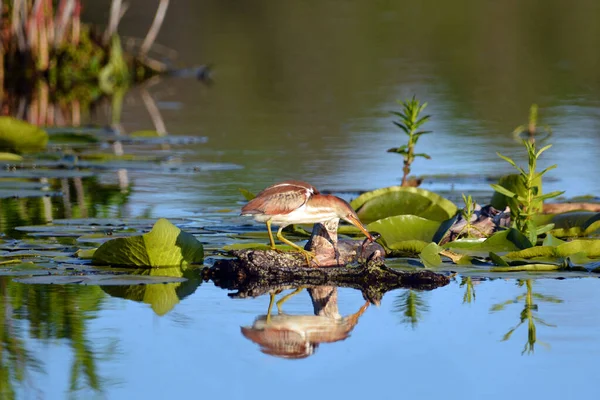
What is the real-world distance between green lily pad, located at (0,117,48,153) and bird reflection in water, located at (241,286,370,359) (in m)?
4.68

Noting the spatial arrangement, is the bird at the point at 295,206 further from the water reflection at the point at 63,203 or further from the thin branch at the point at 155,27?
the thin branch at the point at 155,27

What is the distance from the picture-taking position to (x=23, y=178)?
7543 mm

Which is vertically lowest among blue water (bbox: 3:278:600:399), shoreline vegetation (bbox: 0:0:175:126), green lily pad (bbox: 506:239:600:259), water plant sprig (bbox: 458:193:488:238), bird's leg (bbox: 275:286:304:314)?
blue water (bbox: 3:278:600:399)

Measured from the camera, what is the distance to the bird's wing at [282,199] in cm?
456

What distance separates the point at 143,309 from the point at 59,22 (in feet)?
32.2

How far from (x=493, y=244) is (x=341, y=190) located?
2.06 meters

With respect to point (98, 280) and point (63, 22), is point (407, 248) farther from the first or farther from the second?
point (63, 22)

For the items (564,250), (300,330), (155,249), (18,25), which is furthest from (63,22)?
(300,330)

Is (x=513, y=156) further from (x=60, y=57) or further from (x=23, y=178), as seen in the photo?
(x=60, y=57)

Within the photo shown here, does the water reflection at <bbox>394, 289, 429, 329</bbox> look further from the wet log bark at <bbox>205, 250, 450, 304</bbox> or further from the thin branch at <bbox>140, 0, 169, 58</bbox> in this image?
the thin branch at <bbox>140, 0, 169, 58</bbox>

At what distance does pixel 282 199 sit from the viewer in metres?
4.59

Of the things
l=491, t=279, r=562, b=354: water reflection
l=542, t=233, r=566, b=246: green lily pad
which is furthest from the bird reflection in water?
l=542, t=233, r=566, b=246: green lily pad

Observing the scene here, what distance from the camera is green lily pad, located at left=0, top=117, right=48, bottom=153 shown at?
27.9 feet

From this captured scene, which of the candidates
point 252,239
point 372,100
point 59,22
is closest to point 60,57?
point 59,22
